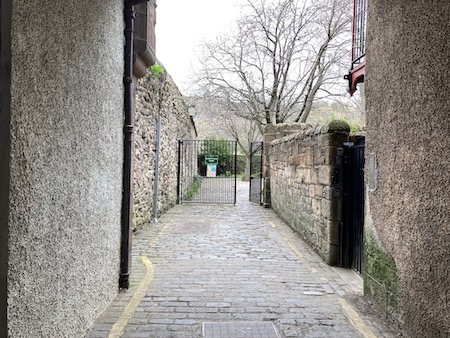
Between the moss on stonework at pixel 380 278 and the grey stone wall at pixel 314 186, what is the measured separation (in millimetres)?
1449

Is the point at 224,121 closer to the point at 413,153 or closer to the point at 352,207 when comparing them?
the point at 352,207

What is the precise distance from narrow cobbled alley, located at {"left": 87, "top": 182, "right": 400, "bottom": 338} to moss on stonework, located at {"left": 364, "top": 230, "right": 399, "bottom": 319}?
0.46 feet

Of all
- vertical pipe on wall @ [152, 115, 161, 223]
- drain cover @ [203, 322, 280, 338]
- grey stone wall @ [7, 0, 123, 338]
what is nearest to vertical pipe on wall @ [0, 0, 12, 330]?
grey stone wall @ [7, 0, 123, 338]

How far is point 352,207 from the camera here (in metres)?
5.43

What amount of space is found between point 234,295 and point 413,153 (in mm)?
2436

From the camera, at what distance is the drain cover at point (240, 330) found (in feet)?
10.8

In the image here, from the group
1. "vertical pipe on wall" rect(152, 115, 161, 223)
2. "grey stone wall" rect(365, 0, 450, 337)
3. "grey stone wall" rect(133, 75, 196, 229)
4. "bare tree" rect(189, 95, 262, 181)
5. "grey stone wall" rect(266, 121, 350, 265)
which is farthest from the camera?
"bare tree" rect(189, 95, 262, 181)

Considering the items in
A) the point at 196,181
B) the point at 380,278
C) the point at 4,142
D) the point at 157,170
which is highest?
the point at 4,142

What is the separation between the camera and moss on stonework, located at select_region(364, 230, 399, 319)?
3.44m

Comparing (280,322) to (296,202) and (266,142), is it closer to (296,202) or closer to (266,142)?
(296,202)

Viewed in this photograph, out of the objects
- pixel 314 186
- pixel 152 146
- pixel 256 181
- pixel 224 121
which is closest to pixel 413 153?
pixel 314 186

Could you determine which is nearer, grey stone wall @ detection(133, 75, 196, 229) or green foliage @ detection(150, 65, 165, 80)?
grey stone wall @ detection(133, 75, 196, 229)

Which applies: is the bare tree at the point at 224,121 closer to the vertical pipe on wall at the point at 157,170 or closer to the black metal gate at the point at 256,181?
the black metal gate at the point at 256,181

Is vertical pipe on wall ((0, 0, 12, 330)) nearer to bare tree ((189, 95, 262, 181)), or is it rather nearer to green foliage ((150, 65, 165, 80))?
green foliage ((150, 65, 165, 80))
